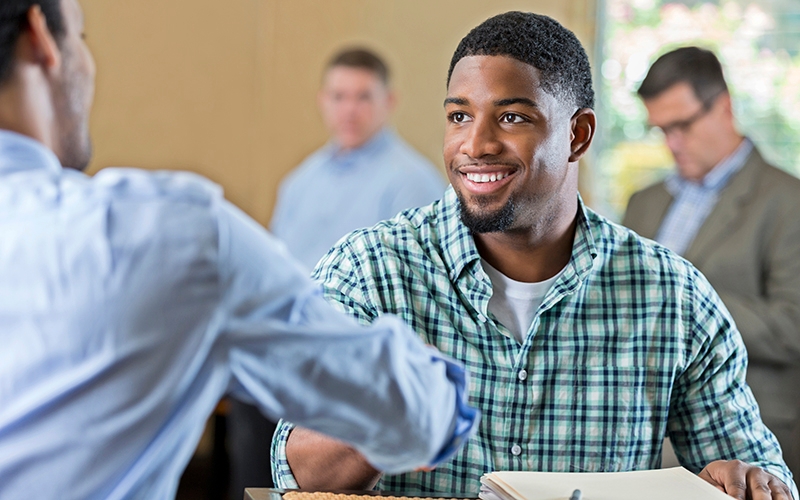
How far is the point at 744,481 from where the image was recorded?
1.26m

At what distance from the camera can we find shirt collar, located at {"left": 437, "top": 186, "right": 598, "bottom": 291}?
1435 millimetres

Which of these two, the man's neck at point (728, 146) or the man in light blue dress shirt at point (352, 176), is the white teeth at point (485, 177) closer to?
the man's neck at point (728, 146)

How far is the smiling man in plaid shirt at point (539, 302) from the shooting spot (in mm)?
1380

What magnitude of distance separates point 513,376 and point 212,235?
77 cm

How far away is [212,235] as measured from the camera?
27.8 inches

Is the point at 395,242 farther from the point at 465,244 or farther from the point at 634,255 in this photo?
the point at 634,255

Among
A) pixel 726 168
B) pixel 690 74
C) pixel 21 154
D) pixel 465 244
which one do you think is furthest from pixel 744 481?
pixel 690 74

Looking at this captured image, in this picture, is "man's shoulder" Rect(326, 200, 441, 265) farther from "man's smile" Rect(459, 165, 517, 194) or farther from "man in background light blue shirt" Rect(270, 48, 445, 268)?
"man in background light blue shirt" Rect(270, 48, 445, 268)

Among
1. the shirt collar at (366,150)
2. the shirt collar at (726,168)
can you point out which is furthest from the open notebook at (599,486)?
the shirt collar at (366,150)

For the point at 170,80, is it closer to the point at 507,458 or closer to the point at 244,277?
the point at 507,458

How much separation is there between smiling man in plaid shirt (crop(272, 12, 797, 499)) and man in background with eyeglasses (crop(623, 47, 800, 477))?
0.76 m

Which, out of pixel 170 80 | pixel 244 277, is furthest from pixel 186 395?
pixel 170 80

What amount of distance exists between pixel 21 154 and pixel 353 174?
2.91 meters

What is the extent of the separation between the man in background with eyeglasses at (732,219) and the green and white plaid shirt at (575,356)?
2.42 ft
